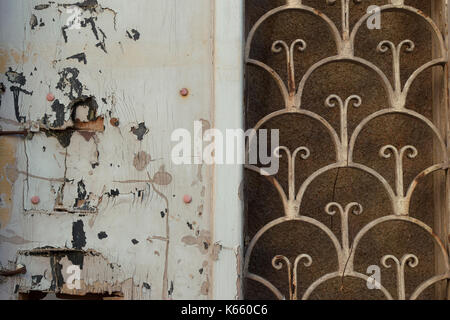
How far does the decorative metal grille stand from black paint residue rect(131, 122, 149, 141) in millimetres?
338

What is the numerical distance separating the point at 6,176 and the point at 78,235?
0.29 metres

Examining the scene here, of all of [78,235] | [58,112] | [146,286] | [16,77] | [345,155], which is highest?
[16,77]

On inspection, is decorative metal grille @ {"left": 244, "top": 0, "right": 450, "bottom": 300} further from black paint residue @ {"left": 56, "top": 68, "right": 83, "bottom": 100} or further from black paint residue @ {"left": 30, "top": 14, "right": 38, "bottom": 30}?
black paint residue @ {"left": 30, "top": 14, "right": 38, "bottom": 30}

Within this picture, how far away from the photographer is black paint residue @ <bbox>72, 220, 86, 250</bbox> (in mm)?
1399

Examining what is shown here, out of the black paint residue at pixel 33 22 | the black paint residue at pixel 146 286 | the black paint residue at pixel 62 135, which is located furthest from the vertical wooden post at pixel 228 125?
the black paint residue at pixel 33 22

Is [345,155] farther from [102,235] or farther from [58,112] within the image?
[58,112]

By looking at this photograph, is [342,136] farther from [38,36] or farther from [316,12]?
[38,36]

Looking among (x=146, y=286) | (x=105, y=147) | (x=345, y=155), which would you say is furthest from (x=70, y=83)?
(x=345, y=155)

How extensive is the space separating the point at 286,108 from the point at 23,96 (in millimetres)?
821

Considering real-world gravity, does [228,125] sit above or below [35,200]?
above

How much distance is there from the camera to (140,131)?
1.44 metres

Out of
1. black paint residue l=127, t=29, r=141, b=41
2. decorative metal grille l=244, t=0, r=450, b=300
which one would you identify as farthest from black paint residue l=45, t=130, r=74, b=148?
decorative metal grille l=244, t=0, r=450, b=300

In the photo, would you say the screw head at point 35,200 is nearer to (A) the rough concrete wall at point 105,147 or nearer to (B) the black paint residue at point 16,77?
(A) the rough concrete wall at point 105,147
